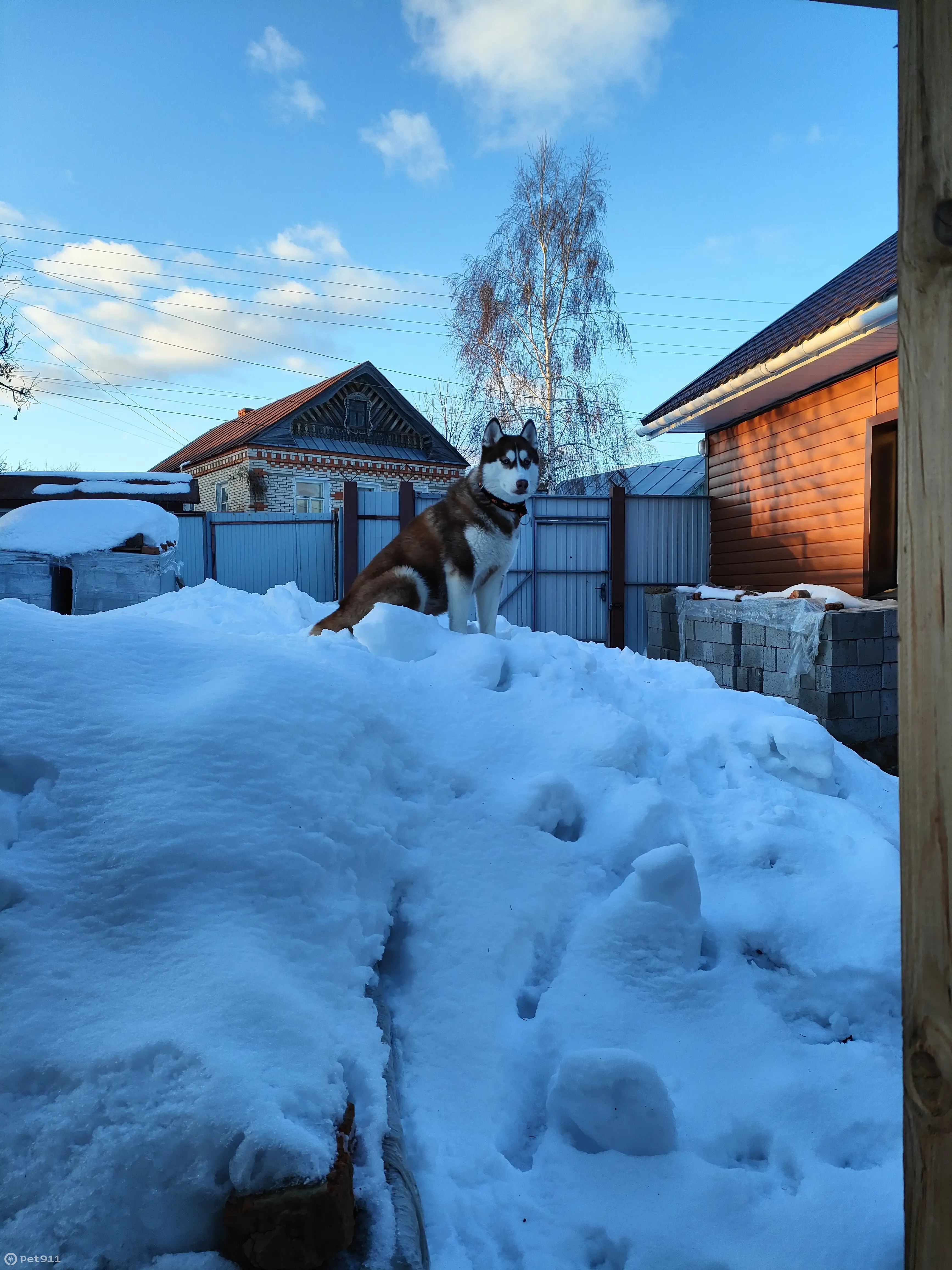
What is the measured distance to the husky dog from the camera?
13.7ft

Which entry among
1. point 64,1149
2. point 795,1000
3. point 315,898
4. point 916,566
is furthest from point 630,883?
point 64,1149

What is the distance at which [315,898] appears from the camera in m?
1.51

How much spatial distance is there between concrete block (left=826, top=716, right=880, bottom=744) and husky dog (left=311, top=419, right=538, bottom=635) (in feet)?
9.77

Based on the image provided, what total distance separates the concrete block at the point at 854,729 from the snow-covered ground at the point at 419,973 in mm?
3274

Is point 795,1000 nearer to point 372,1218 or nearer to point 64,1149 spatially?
point 372,1218

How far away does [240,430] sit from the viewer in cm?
2133

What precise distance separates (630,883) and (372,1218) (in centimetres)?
101

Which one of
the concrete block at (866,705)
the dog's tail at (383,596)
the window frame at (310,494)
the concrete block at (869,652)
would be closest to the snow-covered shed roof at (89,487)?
the dog's tail at (383,596)

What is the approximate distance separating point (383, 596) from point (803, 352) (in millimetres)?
5142

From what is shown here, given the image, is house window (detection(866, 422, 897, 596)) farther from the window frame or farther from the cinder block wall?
the window frame

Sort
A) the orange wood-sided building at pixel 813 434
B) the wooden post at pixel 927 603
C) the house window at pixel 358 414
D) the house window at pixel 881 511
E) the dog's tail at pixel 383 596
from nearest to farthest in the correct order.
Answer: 1. the wooden post at pixel 927 603
2. the dog's tail at pixel 383 596
3. the orange wood-sided building at pixel 813 434
4. the house window at pixel 881 511
5. the house window at pixel 358 414

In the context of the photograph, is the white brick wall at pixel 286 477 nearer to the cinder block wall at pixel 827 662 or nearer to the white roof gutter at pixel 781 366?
the white roof gutter at pixel 781 366

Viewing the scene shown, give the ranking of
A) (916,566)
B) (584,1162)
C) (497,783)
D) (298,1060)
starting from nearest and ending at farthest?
(916,566) → (298,1060) → (584,1162) → (497,783)

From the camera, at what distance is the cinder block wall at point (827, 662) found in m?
5.48
